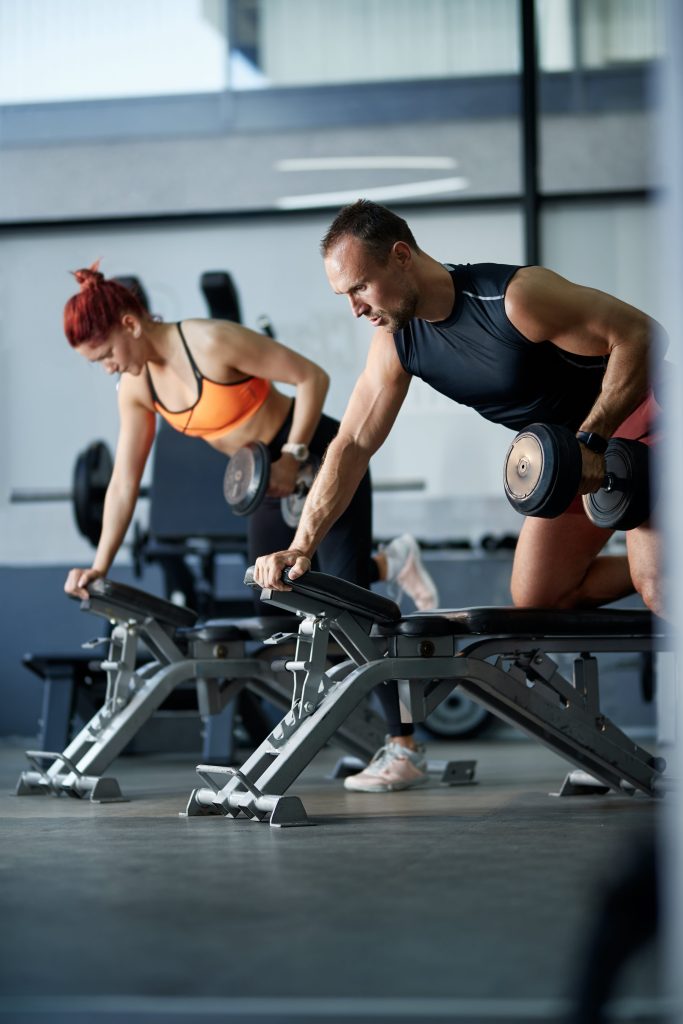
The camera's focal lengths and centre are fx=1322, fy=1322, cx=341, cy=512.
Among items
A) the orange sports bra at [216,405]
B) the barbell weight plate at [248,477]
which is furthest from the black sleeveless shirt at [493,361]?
the orange sports bra at [216,405]

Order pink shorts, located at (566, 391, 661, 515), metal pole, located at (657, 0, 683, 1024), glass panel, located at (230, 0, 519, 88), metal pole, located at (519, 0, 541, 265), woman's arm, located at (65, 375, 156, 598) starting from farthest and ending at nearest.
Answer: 1. glass panel, located at (230, 0, 519, 88)
2. metal pole, located at (519, 0, 541, 265)
3. woman's arm, located at (65, 375, 156, 598)
4. pink shorts, located at (566, 391, 661, 515)
5. metal pole, located at (657, 0, 683, 1024)

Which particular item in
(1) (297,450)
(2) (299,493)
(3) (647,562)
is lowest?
(3) (647,562)

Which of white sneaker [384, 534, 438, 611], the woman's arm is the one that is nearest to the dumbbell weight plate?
the woman's arm

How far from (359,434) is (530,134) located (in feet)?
11.5

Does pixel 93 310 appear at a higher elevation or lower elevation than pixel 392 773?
higher

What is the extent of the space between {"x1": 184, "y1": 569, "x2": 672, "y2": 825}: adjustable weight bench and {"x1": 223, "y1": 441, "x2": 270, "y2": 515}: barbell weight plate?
1.75 ft

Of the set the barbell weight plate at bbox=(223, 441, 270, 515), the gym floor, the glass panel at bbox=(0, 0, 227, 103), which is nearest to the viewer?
the gym floor

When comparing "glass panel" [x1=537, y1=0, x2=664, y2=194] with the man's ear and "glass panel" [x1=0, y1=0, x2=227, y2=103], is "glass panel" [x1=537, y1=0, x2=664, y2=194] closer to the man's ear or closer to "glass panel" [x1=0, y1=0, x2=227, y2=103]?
"glass panel" [x1=0, y1=0, x2=227, y2=103]

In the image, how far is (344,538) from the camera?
313cm

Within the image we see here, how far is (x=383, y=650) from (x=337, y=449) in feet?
1.41

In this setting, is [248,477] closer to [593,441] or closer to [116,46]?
[593,441]

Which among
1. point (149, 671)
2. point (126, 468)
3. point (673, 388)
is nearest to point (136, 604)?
point (149, 671)

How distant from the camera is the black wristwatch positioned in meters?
2.38

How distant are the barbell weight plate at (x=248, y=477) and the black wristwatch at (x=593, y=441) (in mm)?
917
